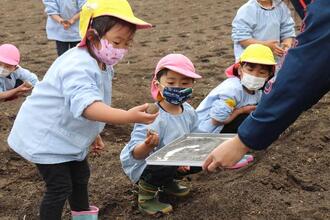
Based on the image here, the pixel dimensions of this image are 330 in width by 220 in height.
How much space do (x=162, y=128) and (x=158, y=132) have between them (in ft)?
0.14

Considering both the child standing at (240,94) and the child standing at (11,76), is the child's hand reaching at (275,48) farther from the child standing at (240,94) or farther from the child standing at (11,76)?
the child standing at (11,76)

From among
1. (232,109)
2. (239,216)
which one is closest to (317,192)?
(239,216)

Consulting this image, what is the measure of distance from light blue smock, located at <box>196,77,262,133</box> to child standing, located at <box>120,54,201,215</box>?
2.22 ft

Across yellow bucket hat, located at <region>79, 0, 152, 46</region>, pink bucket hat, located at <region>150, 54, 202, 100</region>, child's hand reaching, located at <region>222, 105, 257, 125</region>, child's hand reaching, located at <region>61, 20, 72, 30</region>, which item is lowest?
child's hand reaching, located at <region>222, 105, 257, 125</region>

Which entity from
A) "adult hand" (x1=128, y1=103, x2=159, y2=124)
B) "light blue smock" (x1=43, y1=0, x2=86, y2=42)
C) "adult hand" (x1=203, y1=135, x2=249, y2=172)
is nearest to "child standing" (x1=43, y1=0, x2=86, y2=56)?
"light blue smock" (x1=43, y1=0, x2=86, y2=42)

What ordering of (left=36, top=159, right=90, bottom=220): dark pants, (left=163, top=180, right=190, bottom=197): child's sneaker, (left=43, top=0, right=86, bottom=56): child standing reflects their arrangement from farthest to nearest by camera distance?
(left=43, top=0, right=86, bottom=56): child standing → (left=163, top=180, right=190, bottom=197): child's sneaker → (left=36, top=159, right=90, bottom=220): dark pants

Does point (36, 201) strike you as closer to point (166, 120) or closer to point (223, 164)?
point (166, 120)

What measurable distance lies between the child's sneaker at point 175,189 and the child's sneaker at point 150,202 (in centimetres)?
15

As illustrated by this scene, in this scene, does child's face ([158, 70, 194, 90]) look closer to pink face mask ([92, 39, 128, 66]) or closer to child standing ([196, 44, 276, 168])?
pink face mask ([92, 39, 128, 66])

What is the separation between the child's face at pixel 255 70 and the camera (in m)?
4.23

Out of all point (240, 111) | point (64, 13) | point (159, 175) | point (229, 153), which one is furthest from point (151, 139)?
point (64, 13)

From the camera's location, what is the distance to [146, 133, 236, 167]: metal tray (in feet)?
9.13

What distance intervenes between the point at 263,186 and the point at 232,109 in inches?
30.4

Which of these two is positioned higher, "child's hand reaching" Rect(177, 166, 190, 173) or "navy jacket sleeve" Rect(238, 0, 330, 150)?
"navy jacket sleeve" Rect(238, 0, 330, 150)
